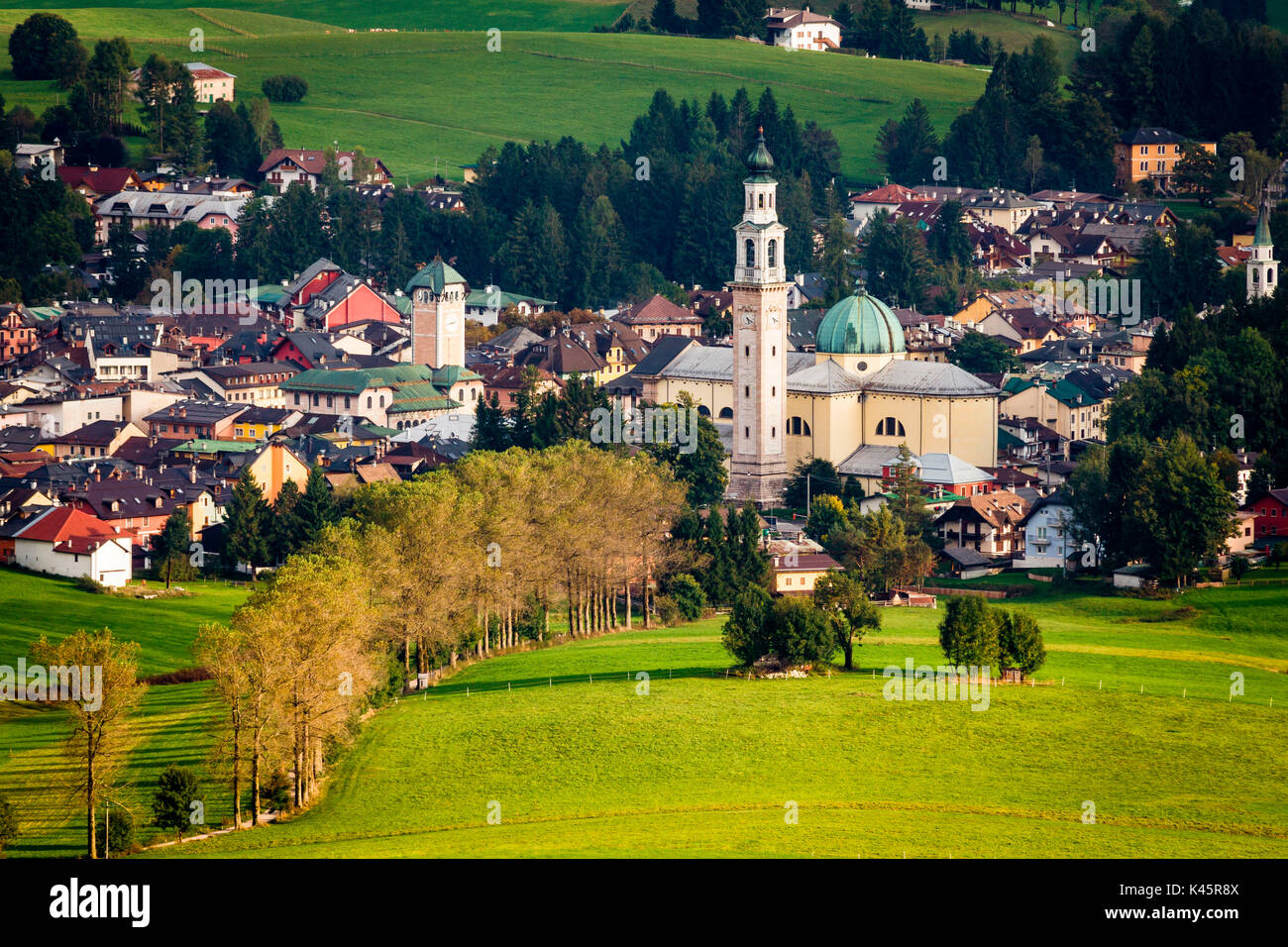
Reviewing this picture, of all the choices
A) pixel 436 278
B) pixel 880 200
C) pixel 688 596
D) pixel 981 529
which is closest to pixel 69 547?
pixel 688 596

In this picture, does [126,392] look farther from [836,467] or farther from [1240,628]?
[1240,628]

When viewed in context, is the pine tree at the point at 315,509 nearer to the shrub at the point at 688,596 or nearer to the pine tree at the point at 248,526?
the pine tree at the point at 248,526

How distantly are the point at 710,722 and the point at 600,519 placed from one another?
19.6m

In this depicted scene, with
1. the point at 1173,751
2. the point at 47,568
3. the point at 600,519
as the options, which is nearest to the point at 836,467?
the point at 600,519

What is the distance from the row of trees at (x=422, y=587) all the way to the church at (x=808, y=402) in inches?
600

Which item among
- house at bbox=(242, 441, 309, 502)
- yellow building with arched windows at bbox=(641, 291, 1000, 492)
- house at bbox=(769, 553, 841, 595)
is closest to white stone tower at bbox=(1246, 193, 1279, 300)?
yellow building with arched windows at bbox=(641, 291, 1000, 492)

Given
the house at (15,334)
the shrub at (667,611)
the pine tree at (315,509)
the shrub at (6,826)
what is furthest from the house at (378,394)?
the shrub at (6,826)

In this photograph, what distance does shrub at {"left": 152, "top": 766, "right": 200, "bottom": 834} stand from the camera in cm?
5631

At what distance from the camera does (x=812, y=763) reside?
64125 mm

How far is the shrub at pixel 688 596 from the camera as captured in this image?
89.4m

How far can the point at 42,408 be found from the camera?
5000 inches

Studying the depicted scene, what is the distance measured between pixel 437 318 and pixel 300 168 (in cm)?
5161

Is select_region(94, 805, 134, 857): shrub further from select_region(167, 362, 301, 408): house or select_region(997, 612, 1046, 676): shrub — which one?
select_region(167, 362, 301, 408): house

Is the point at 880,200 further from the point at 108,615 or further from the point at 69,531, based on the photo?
the point at 108,615
